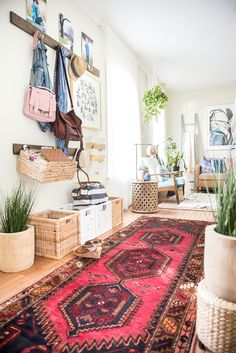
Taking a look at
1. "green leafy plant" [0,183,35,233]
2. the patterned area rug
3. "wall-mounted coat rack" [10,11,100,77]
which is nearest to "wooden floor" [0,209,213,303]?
"green leafy plant" [0,183,35,233]

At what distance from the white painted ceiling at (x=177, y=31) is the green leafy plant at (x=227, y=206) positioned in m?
2.71

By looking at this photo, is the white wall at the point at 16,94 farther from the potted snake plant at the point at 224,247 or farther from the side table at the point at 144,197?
the potted snake plant at the point at 224,247

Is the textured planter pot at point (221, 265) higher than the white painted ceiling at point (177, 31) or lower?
lower

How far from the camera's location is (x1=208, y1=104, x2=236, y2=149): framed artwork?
6.40 metres

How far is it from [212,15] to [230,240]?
329 cm

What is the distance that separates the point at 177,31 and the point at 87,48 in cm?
142

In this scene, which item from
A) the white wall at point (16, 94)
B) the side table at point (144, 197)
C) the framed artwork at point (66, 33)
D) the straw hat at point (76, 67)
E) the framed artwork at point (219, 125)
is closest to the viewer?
the white wall at point (16, 94)

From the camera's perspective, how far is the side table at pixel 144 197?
383cm

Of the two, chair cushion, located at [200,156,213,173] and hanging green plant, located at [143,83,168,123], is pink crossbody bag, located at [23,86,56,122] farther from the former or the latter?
chair cushion, located at [200,156,213,173]

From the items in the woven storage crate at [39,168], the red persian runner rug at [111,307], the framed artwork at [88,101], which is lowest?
the red persian runner rug at [111,307]

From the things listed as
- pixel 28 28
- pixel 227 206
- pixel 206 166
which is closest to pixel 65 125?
A: pixel 28 28

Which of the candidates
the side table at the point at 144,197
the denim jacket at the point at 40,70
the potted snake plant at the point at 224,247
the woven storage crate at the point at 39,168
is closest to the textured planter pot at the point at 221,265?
the potted snake plant at the point at 224,247

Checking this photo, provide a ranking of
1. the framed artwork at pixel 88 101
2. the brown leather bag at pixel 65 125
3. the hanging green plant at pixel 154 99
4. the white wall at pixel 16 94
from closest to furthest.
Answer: the white wall at pixel 16 94 < the brown leather bag at pixel 65 125 < the framed artwork at pixel 88 101 < the hanging green plant at pixel 154 99

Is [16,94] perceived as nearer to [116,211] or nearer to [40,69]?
[40,69]
